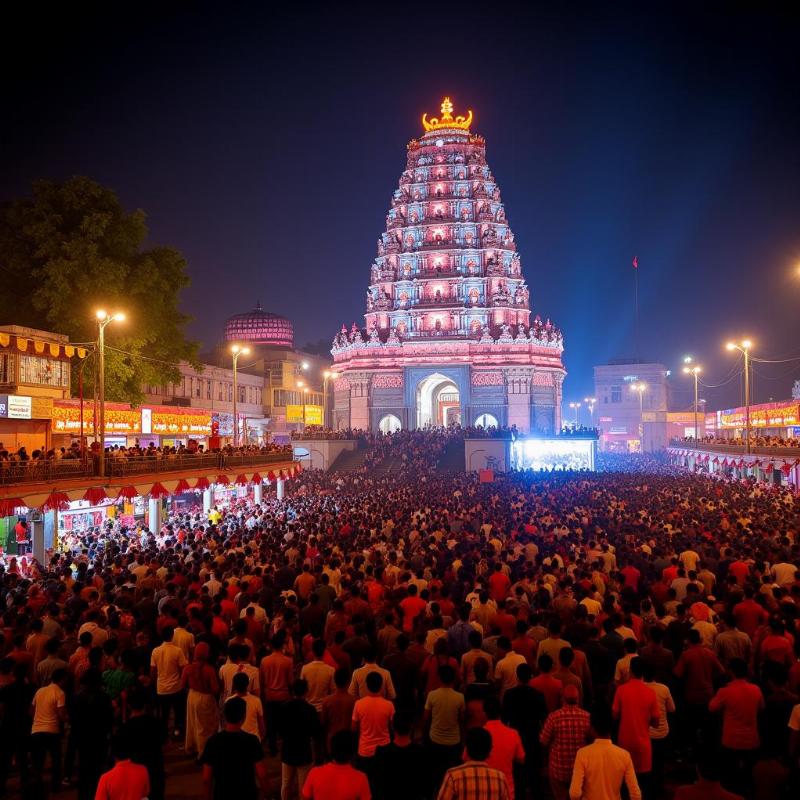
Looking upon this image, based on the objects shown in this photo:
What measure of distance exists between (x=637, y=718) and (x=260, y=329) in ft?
251

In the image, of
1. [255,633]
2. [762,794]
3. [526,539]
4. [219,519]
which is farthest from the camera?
[219,519]

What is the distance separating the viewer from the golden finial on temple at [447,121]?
2857 inches

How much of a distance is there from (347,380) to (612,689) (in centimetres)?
6292

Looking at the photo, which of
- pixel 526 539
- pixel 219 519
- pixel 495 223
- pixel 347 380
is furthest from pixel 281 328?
pixel 526 539

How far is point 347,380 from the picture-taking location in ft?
233

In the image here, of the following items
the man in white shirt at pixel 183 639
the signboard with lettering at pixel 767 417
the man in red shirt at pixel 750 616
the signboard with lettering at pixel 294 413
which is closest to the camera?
the man in white shirt at pixel 183 639

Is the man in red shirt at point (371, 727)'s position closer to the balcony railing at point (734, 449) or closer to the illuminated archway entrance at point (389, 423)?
the balcony railing at point (734, 449)

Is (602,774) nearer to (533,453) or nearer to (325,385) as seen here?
(533,453)

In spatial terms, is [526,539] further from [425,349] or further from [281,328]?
[281,328]

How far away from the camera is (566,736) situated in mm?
6773

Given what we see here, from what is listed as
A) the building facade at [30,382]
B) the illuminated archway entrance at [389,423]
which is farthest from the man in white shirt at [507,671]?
the illuminated archway entrance at [389,423]

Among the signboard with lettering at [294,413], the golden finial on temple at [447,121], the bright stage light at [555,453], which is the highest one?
the golden finial on temple at [447,121]

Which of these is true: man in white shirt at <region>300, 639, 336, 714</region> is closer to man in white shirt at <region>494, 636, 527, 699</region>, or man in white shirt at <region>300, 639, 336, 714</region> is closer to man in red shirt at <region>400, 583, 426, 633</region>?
man in white shirt at <region>494, 636, 527, 699</region>

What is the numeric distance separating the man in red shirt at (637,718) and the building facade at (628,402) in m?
89.6
